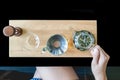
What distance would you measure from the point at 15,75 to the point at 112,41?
1.18ft

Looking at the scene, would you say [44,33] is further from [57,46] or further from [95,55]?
[95,55]

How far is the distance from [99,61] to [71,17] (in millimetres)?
171

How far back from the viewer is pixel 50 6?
2.49ft

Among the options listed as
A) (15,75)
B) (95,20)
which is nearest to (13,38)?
(15,75)

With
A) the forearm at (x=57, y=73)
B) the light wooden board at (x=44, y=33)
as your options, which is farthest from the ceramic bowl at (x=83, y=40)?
the forearm at (x=57, y=73)

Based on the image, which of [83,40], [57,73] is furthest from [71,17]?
[57,73]

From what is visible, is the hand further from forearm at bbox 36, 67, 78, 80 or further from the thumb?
forearm at bbox 36, 67, 78, 80

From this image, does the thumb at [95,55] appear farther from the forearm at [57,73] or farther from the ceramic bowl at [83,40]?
the forearm at [57,73]

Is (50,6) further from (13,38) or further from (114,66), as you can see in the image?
(114,66)

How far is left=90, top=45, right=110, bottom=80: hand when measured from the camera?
2.15 feet

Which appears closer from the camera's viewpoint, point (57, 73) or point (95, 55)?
point (95, 55)

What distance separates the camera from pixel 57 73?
0.77 m

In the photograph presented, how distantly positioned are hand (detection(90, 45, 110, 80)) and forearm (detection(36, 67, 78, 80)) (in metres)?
0.13

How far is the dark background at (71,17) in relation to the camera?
73cm
